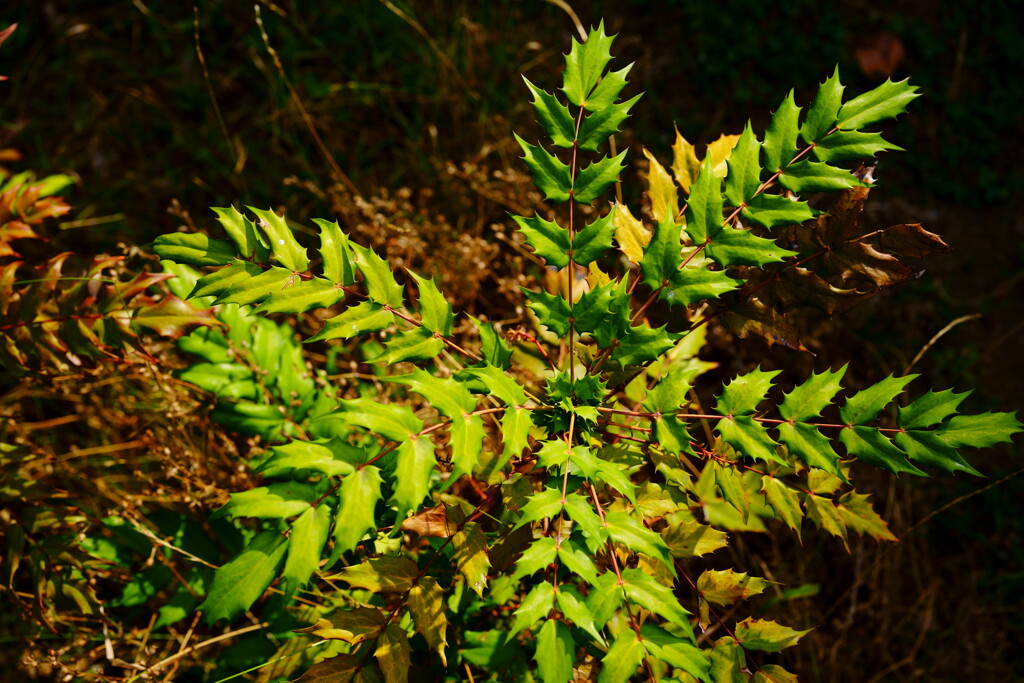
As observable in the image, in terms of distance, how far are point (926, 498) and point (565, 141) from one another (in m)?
2.11

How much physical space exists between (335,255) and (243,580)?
67 cm

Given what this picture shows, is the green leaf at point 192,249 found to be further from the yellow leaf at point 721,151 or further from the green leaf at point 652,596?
the yellow leaf at point 721,151

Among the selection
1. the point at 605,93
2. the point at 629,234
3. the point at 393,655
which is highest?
the point at 605,93

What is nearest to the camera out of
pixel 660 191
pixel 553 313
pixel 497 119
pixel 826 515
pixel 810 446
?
pixel 810 446

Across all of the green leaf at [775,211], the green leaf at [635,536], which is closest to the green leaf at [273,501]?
the green leaf at [635,536]

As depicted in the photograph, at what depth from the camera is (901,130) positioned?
2963 mm

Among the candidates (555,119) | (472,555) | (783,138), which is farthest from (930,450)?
(555,119)

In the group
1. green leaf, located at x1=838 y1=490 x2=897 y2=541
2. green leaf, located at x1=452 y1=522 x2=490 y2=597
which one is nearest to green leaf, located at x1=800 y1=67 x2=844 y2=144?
green leaf, located at x1=838 y1=490 x2=897 y2=541

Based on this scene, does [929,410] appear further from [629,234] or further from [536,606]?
[536,606]

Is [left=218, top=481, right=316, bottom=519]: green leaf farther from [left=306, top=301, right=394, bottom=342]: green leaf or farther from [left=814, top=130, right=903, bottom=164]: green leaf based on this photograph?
[left=814, top=130, right=903, bottom=164]: green leaf

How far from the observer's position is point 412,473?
3.80ft

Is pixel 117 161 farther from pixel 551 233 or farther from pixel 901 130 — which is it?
pixel 901 130

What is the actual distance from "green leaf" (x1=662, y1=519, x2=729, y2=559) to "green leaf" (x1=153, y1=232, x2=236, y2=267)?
1.17 metres

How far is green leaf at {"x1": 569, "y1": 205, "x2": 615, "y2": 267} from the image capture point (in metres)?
1.45
